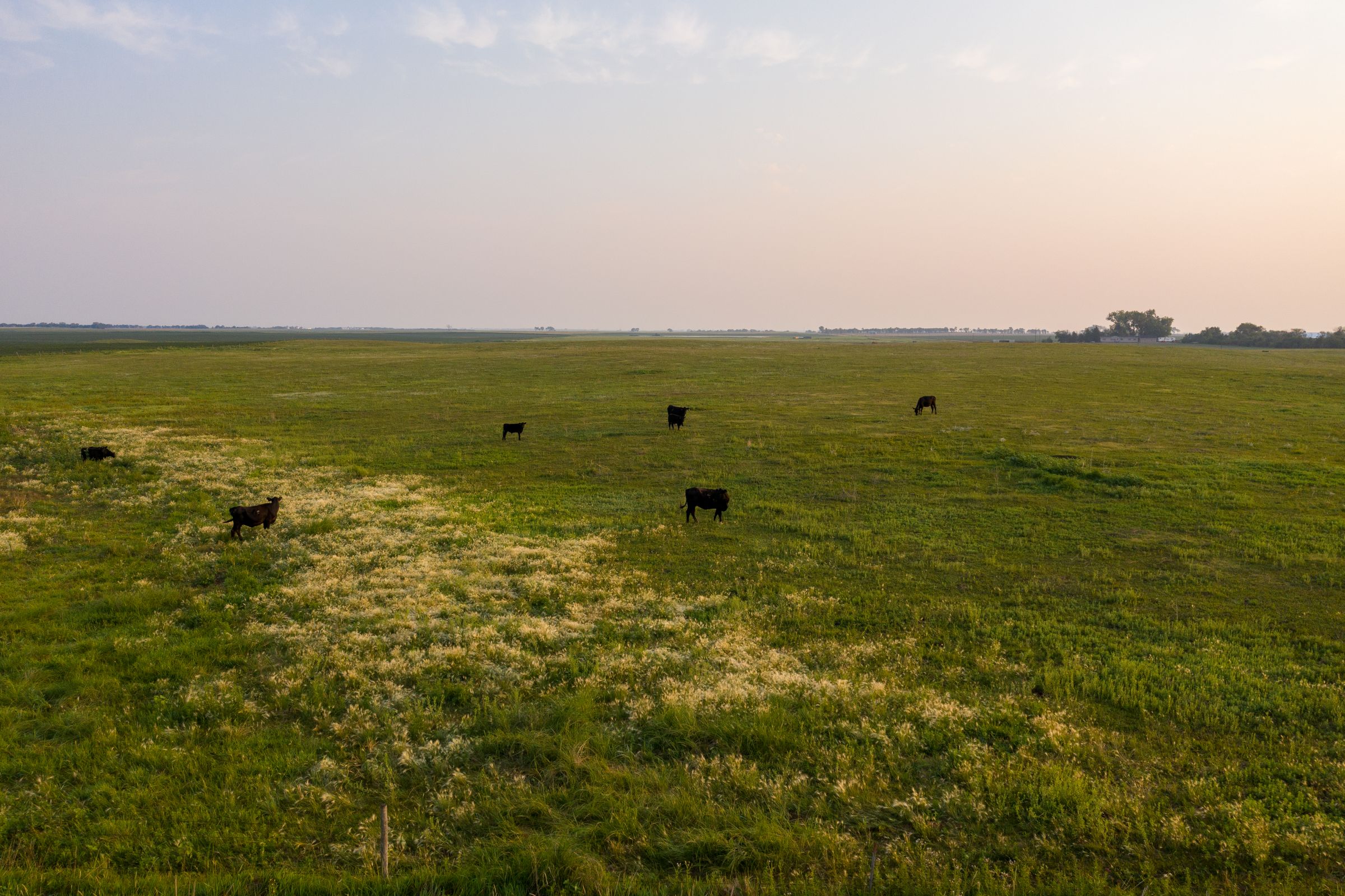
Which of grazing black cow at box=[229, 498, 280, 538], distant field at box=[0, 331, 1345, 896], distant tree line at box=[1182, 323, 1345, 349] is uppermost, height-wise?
distant tree line at box=[1182, 323, 1345, 349]

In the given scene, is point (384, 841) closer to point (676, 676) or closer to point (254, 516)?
point (676, 676)

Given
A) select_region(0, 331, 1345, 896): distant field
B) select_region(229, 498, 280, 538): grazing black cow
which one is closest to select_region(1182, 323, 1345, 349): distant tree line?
select_region(0, 331, 1345, 896): distant field

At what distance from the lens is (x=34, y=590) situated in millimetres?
15172

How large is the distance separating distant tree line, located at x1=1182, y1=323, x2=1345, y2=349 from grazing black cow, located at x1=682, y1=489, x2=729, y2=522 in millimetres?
214133

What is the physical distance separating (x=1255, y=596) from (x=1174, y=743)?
8.23 meters

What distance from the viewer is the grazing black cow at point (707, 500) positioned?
21.5 meters

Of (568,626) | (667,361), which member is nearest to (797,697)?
(568,626)

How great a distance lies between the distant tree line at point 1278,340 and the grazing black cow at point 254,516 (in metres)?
226

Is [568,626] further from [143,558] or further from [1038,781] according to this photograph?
[143,558]

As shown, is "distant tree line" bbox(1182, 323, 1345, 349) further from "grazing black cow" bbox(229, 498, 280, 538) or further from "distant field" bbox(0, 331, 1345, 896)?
"grazing black cow" bbox(229, 498, 280, 538)

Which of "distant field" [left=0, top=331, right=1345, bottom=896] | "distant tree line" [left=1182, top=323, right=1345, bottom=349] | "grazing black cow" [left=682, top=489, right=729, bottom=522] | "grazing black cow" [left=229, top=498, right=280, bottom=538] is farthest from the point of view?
"distant tree line" [left=1182, top=323, right=1345, bottom=349]

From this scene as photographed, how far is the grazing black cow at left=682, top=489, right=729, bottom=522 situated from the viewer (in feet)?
70.4

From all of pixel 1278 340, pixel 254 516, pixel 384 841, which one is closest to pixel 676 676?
pixel 384 841

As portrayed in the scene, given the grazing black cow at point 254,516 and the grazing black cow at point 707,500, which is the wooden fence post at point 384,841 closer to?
the grazing black cow at point 707,500
